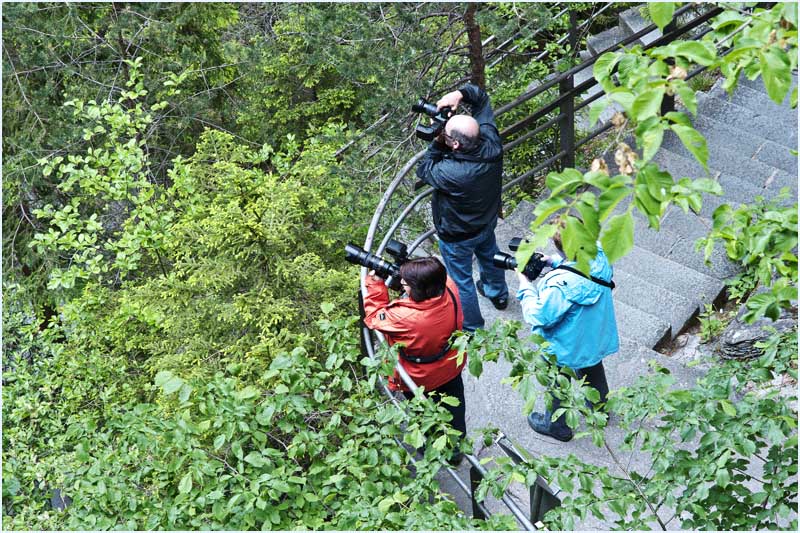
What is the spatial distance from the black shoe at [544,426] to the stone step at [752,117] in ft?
14.2

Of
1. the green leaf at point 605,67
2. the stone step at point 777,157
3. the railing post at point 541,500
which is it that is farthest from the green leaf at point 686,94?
the stone step at point 777,157

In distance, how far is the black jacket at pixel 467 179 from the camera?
4.82 m

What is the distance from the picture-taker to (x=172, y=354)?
16.6 ft

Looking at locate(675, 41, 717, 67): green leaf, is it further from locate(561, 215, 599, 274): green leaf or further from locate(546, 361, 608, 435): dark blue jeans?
locate(546, 361, 608, 435): dark blue jeans

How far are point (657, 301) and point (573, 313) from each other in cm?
176

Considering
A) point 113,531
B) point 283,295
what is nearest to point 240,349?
point 283,295

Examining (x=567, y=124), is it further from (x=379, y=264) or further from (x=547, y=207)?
(x=547, y=207)

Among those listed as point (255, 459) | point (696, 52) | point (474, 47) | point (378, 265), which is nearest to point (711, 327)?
point (378, 265)

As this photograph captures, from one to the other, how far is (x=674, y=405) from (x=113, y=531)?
2.39 metres

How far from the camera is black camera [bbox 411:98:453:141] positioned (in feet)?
15.7

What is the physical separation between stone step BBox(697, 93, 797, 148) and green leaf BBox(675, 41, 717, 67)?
5970 mm

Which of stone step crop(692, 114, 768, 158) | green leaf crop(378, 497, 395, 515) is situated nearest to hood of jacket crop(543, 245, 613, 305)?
green leaf crop(378, 497, 395, 515)

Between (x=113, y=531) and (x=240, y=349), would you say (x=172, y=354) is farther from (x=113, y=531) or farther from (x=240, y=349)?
(x=113, y=531)

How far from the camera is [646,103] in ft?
6.41
